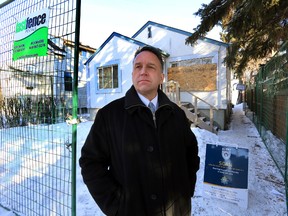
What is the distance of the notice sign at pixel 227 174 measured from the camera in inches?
116

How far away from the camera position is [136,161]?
1.48 metres

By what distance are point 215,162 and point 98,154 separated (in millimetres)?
2148

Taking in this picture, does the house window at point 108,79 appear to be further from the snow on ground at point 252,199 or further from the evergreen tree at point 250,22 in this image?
the snow on ground at point 252,199

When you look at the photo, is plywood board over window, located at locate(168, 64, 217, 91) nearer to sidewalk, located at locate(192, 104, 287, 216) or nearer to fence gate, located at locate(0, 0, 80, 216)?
sidewalk, located at locate(192, 104, 287, 216)

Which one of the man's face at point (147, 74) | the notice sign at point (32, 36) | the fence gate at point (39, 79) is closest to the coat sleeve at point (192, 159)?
the man's face at point (147, 74)

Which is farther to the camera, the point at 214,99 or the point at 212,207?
the point at 214,99

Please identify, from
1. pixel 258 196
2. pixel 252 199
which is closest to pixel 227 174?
pixel 252 199

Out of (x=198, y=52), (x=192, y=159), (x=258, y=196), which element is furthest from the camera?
(x=198, y=52)

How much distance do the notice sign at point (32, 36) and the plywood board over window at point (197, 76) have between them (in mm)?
7639

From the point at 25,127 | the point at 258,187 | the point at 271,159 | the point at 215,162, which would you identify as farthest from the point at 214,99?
the point at 25,127

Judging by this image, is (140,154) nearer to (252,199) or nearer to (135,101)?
(135,101)

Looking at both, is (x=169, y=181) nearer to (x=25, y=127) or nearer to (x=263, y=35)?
(x=25, y=127)

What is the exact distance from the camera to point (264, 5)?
4.52m

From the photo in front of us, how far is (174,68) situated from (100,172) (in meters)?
8.90
